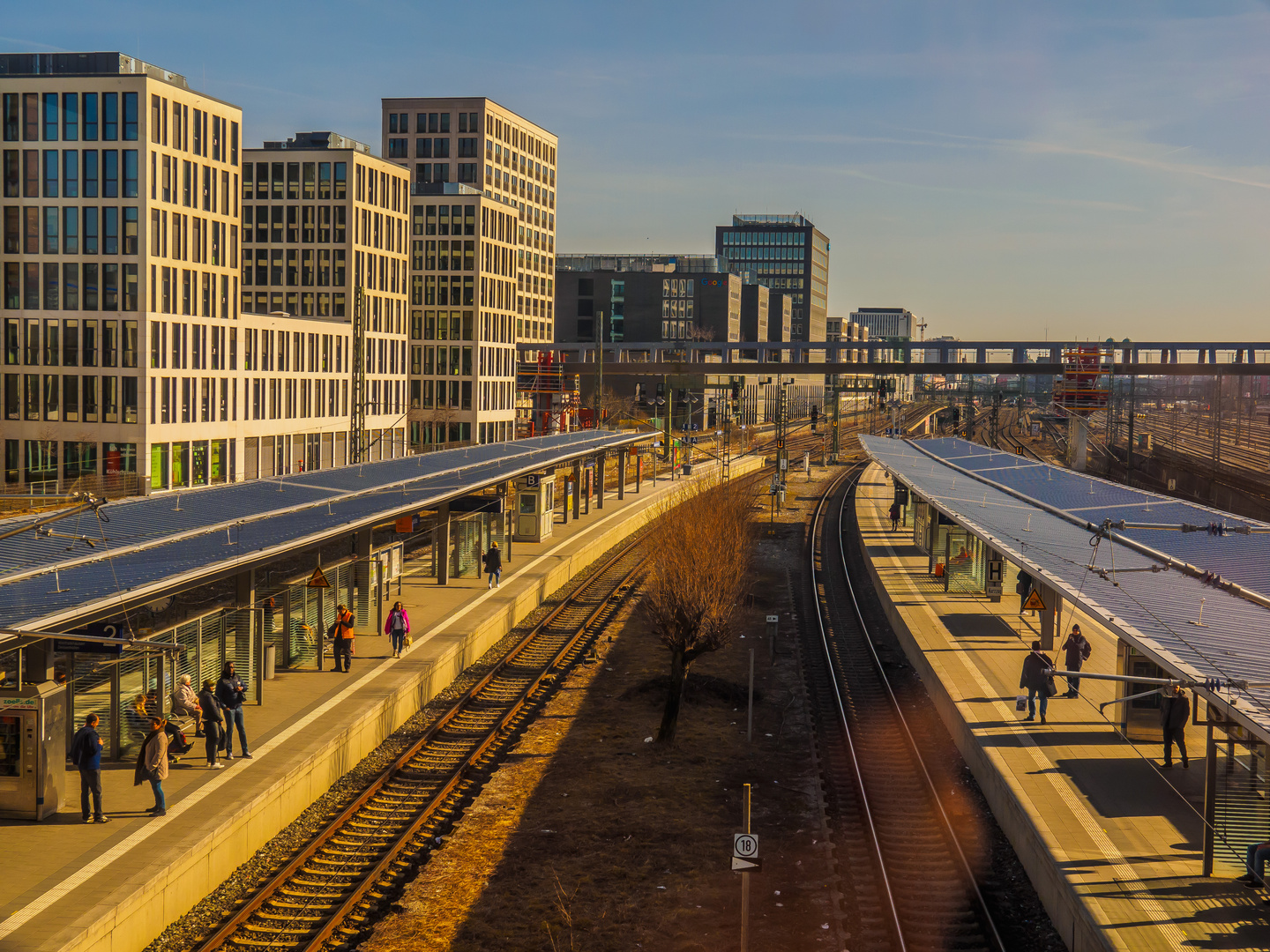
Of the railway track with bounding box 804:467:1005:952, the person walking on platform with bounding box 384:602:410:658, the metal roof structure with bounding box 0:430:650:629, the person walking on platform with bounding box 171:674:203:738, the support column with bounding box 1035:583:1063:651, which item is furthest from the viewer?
the support column with bounding box 1035:583:1063:651

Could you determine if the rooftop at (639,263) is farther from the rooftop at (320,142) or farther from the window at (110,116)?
the window at (110,116)

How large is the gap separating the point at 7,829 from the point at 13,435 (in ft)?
147

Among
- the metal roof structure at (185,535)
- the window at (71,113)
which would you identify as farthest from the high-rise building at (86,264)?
the metal roof structure at (185,535)

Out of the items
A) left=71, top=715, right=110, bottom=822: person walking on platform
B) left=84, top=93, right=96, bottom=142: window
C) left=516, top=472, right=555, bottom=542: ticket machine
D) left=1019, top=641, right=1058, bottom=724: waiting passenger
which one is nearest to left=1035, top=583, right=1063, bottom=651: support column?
left=1019, top=641, right=1058, bottom=724: waiting passenger

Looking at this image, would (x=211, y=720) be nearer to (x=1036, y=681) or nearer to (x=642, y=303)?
(x=1036, y=681)

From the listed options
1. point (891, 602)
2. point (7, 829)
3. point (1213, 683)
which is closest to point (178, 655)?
point (7, 829)

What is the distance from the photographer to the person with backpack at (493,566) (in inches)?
1220

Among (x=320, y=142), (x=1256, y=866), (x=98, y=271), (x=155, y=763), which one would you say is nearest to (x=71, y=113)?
(x=98, y=271)

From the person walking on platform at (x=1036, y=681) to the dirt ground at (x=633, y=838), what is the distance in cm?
388

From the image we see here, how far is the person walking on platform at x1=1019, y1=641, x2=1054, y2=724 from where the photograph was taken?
1912 cm

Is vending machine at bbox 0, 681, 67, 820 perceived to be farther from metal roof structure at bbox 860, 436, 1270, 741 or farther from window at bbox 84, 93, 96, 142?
window at bbox 84, 93, 96, 142

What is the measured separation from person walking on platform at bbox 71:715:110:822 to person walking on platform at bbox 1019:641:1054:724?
14300 mm

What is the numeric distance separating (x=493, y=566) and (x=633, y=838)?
646 inches

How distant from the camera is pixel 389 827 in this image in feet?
51.1
